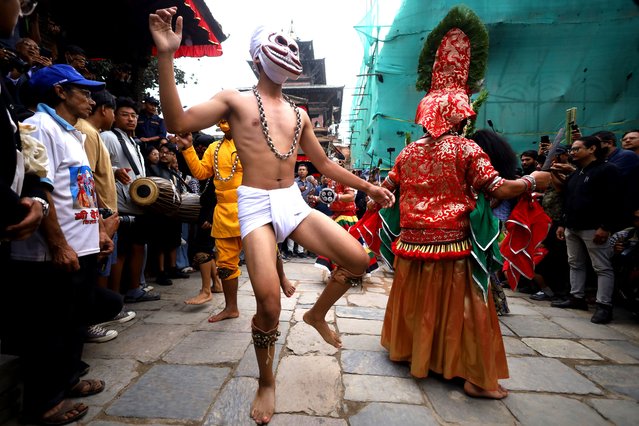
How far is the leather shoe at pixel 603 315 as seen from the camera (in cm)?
396

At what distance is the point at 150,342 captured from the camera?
279 centimetres

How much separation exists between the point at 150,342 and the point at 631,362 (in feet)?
13.3

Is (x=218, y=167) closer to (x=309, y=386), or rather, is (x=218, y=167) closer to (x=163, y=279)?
(x=309, y=386)

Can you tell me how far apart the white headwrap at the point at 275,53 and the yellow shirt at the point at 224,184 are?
1.32m

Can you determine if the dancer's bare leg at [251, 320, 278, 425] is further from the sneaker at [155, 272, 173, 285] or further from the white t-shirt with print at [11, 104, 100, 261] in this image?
the sneaker at [155, 272, 173, 285]

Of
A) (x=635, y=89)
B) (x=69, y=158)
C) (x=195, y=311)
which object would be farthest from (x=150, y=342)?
(x=635, y=89)

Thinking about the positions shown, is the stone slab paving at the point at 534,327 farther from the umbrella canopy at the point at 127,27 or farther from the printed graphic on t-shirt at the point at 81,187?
the umbrella canopy at the point at 127,27

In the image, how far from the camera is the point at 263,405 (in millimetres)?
1879

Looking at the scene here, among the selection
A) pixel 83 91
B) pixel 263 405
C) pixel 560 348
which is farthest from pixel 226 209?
pixel 560 348

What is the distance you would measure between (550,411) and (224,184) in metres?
3.09

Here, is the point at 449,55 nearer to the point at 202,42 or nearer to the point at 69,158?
the point at 69,158

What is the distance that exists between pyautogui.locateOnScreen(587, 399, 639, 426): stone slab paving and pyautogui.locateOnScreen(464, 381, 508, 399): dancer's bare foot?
54 cm

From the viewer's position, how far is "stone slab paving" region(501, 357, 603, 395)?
2.32m

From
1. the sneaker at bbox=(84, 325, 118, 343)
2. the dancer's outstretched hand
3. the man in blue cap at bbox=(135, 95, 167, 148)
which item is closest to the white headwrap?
the dancer's outstretched hand
